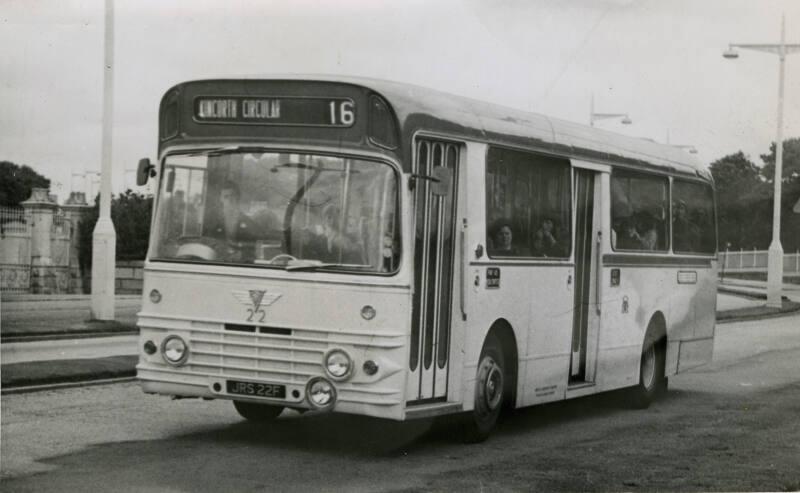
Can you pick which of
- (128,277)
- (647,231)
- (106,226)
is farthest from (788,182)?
(647,231)

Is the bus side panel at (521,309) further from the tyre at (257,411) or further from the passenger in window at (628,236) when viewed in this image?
the tyre at (257,411)

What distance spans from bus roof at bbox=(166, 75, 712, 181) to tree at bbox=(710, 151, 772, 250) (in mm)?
21985

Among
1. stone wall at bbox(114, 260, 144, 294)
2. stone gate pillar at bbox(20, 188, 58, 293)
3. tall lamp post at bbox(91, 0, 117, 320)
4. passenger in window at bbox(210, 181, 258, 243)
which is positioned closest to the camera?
passenger in window at bbox(210, 181, 258, 243)

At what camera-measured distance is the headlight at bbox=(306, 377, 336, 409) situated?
10156 millimetres

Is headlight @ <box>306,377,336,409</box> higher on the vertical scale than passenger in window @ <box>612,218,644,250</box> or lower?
lower

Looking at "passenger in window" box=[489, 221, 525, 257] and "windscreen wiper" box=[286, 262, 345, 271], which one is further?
"passenger in window" box=[489, 221, 525, 257]

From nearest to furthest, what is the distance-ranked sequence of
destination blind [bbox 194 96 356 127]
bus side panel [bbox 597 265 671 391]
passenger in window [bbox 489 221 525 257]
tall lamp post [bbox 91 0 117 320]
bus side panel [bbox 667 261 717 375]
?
1. destination blind [bbox 194 96 356 127]
2. passenger in window [bbox 489 221 525 257]
3. bus side panel [bbox 597 265 671 391]
4. bus side panel [bbox 667 261 717 375]
5. tall lamp post [bbox 91 0 117 320]

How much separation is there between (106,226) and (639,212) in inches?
516

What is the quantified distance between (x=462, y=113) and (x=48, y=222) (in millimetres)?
25075

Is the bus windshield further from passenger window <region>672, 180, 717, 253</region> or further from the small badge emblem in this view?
passenger window <region>672, 180, 717, 253</region>

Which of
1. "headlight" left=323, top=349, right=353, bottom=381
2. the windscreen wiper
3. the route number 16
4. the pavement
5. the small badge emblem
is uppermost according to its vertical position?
the route number 16

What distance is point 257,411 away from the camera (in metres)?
12.2

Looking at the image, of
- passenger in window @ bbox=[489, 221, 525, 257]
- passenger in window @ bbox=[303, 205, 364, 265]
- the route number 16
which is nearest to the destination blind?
the route number 16

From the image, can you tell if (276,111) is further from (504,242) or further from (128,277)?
(128,277)
